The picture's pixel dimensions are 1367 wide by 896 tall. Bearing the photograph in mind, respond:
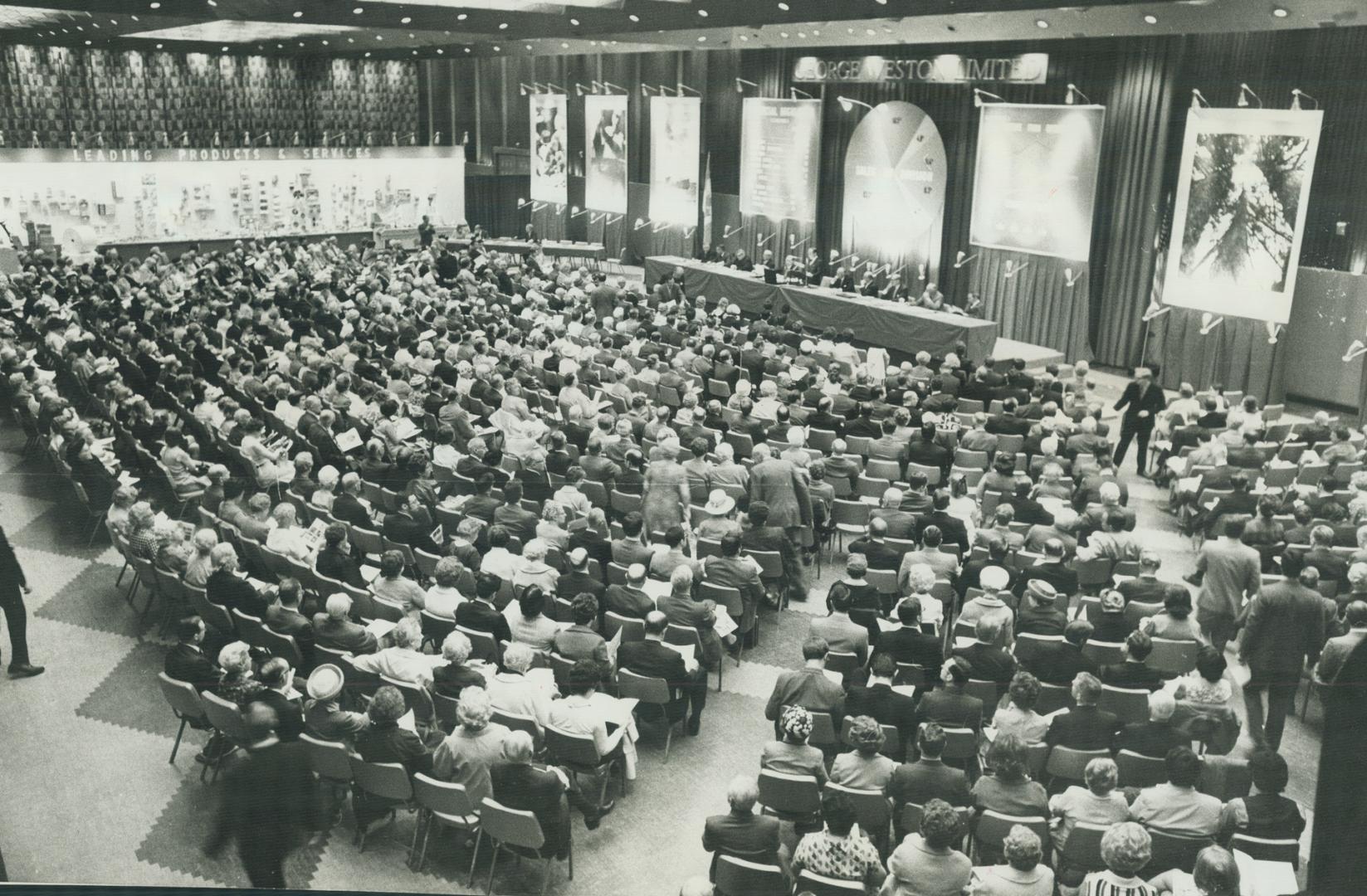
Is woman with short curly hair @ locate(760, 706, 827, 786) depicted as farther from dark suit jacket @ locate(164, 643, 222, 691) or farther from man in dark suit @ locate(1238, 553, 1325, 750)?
dark suit jacket @ locate(164, 643, 222, 691)

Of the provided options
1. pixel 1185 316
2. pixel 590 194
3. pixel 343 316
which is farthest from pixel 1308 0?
pixel 590 194

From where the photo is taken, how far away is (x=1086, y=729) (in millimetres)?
5836

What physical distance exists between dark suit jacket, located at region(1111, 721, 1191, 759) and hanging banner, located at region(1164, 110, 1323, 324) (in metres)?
12.1

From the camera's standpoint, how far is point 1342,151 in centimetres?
1499

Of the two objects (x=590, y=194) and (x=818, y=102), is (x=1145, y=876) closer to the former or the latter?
(x=818, y=102)

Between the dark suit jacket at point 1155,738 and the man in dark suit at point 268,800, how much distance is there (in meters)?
4.43

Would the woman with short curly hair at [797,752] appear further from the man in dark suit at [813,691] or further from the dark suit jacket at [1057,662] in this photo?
the dark suit jacket at [1057,662]

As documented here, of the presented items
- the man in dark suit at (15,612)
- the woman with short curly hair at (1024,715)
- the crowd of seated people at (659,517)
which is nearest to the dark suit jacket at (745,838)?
the crowd of seated people at (659,517)

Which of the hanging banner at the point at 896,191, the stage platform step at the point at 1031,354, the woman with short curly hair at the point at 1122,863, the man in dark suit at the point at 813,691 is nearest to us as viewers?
the woman with short curly hair at the point at 1122,863

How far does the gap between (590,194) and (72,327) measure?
17.6m

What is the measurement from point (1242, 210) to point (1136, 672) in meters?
12.2

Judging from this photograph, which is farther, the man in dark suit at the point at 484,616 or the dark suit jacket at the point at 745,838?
the man in dark suit at the point at 484,616

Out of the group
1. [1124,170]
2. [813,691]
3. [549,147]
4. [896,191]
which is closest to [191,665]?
[813,691]

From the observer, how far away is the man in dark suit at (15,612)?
7688mm
